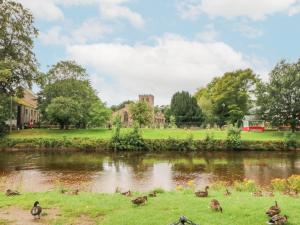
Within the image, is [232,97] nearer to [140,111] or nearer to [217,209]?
[140,111]

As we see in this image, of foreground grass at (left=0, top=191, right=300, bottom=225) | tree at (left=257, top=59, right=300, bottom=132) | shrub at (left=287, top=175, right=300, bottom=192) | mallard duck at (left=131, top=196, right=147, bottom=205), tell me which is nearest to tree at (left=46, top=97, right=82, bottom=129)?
A: tree at (left=257, top=59, right=300, bottom=132)

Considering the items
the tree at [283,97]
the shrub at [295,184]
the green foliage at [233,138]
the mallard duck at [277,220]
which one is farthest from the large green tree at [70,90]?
the mallard duck at [277,220]

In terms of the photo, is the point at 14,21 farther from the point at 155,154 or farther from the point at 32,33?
the point at 155,154

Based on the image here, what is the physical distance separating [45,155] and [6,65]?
40.9ft

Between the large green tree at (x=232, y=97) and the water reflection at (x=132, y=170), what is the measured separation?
1034 inches

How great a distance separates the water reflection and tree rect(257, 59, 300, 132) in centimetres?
1251

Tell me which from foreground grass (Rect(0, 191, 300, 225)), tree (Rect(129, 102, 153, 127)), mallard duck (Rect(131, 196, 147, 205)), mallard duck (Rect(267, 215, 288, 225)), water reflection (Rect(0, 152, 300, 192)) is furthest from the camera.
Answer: tree (Rect(129, 102, 153, 127))

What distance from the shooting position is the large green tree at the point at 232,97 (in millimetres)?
73375

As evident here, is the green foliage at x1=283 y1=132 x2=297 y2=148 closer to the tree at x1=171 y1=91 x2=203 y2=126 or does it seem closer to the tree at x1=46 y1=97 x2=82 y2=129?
the tree at x1=46 y1=97 x2=82 y2=129

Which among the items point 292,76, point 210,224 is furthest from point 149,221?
point 292,76

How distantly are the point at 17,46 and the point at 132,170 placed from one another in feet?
94.2

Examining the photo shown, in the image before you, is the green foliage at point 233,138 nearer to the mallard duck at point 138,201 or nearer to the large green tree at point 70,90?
the large green tree at point 70,90

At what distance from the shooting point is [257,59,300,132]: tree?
188 ft

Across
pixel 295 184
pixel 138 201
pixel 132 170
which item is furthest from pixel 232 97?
pixel 138 201
